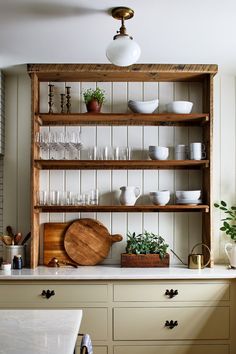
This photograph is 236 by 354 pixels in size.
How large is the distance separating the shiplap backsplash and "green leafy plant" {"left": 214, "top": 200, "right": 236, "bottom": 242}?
0.09m

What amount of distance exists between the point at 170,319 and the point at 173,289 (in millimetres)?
220

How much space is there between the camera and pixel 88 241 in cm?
372

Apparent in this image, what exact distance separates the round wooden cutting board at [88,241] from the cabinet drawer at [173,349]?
2.44 feet

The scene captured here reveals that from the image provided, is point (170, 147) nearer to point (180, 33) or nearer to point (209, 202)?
point (209, 202)

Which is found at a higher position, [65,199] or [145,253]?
[65,199]

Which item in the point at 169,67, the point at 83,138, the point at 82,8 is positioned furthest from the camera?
the point at 83,138

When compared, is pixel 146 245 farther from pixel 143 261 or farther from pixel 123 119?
pixel 123 119

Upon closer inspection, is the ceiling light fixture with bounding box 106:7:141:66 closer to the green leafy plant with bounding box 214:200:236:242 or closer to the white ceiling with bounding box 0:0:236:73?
the white ceiling with bounding box 0:0:236:73

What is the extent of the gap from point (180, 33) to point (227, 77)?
42.6 inches

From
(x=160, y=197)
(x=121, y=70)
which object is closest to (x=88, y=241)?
(x=160, y=197)

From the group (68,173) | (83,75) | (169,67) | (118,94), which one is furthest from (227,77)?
(68,173)

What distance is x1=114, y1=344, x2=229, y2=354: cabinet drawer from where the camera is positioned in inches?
128

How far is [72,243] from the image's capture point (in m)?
3.71

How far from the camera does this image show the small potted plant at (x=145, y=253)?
3572 millimetres
